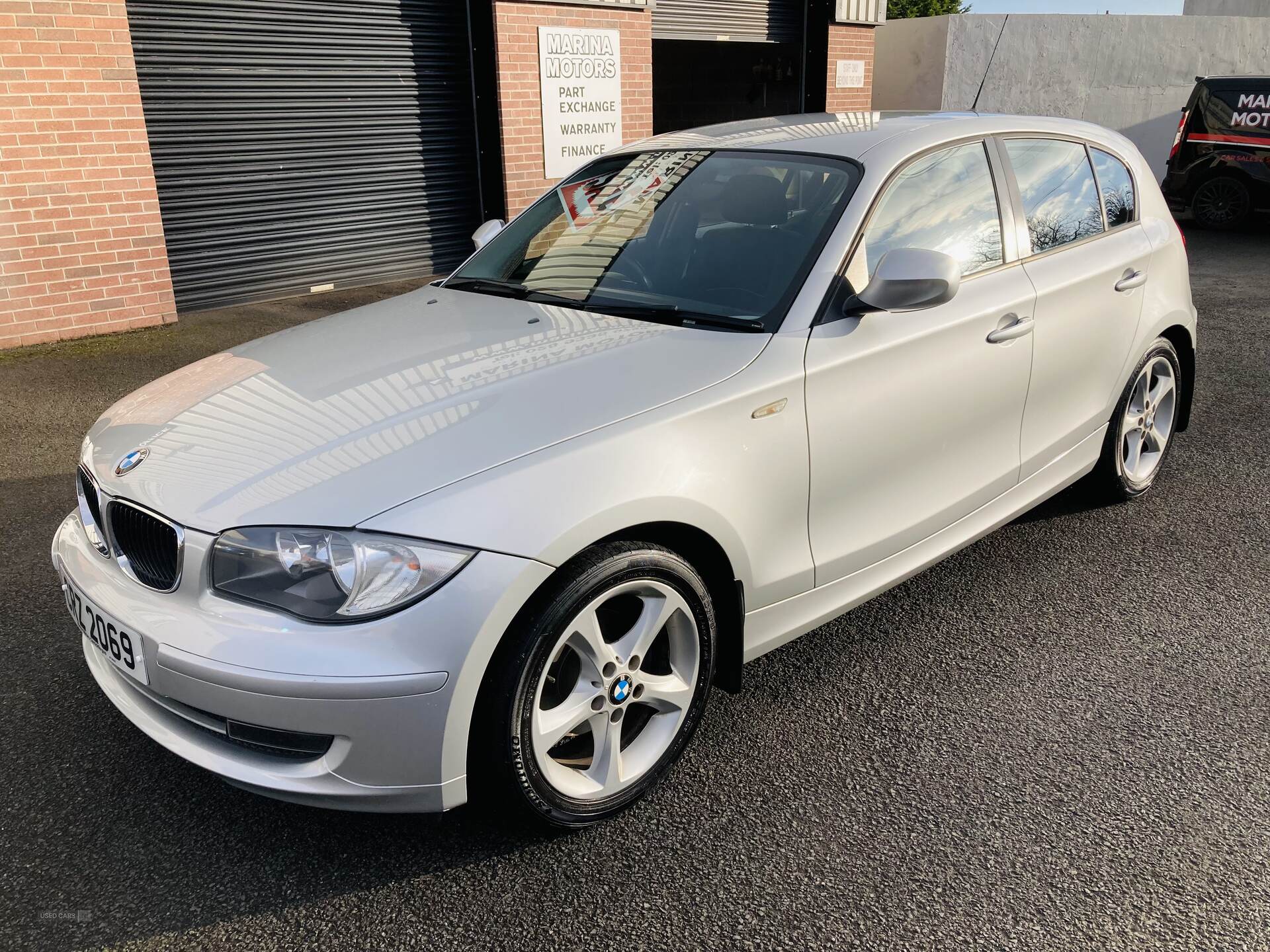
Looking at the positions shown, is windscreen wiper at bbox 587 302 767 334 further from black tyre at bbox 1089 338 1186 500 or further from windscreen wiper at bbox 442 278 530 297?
black tyre at bbox 1089 338 1186 500

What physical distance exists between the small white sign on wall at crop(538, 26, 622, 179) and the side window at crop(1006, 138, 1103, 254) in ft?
23.7

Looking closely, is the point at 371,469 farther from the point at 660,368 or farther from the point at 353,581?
the point at 660,368

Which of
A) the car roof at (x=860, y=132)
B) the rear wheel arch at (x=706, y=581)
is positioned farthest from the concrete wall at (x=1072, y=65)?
the rear wheel arch at (x=706, y=581)

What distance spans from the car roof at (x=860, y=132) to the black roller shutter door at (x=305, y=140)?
19.1 ft

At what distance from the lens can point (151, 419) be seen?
116 inches

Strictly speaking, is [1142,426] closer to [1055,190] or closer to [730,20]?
[1055,190]

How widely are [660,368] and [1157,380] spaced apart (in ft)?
9.79

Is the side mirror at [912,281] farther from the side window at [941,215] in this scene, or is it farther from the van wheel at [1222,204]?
the van wheel at [1222,204]

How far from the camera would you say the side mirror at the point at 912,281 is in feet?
9.60

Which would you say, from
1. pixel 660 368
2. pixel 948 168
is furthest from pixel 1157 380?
pixel 660 368

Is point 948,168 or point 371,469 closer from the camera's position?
point 371,469

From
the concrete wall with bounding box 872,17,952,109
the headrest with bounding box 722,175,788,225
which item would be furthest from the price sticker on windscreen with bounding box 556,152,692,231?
the concrete wall with bounding box 872,17,952,109

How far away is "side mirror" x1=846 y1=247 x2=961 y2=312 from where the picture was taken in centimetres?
293

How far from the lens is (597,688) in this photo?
2568 millimetres
